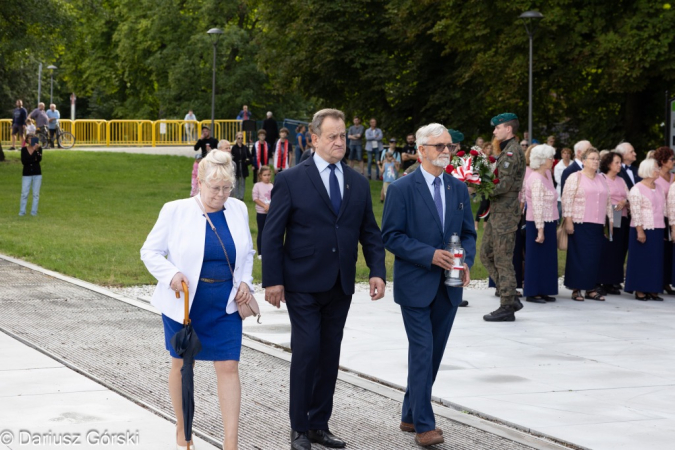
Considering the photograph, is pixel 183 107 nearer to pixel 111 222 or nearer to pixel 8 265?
pixel 111 222

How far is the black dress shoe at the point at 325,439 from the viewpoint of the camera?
640 centimetres

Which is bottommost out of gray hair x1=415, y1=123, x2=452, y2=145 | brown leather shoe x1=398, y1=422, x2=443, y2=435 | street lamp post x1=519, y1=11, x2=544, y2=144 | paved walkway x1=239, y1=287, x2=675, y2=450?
paved walkway x1=239, y1=287, x2=675, y2=450

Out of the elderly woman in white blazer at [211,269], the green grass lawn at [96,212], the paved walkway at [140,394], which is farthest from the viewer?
the green grass lawn at [96,212]

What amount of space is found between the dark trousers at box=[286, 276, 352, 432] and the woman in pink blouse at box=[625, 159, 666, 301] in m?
8.25

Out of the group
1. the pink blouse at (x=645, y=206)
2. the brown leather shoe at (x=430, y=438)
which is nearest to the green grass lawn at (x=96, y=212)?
the pink blouse at (x=645, y=206)

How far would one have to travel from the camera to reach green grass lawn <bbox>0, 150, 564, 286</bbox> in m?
16.2

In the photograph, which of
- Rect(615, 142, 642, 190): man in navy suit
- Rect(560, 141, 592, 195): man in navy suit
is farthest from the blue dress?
Rect(615, 142, 642, 190): man in navy suit

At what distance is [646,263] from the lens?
1395cm

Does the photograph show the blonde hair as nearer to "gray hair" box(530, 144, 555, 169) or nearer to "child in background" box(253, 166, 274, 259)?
"gray hair" box(530, 144, 555, 169)

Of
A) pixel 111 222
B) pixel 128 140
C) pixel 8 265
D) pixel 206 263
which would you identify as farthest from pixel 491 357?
pixel 128 140

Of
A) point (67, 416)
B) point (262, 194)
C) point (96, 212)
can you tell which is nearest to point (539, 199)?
point (262, 194)

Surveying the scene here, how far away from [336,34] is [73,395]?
32.2 meters

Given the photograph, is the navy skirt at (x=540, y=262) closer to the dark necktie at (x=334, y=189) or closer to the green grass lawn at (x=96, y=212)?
the green grass lawn at (x=96, y=212)

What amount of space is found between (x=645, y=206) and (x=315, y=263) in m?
8.56
